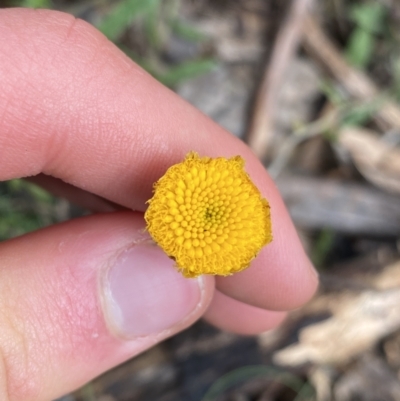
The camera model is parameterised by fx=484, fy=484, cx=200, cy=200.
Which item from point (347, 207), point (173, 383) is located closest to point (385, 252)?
point (347, 207)

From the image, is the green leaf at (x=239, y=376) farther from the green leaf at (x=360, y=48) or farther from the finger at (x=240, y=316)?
the green leaf at (x=360, y=48)

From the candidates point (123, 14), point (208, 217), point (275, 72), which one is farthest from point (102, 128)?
point (275, 72)

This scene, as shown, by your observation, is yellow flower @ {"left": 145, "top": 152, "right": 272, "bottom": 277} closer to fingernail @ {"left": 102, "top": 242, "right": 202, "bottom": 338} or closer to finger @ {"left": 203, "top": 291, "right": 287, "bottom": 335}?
fingernail @ {"left": 102, "top": 242, "right": 202, "bottom": 338}

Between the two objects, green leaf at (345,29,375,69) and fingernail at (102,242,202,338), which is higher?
green leaf at (345,29,375,69)

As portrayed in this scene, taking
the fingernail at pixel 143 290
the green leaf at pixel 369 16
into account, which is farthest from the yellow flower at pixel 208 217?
the green leaf at pixel 369 16

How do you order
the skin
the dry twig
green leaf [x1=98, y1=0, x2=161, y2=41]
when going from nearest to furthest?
the skin, green leaf [x1=98, y1=0, x2=161, y2=41], the dry twig

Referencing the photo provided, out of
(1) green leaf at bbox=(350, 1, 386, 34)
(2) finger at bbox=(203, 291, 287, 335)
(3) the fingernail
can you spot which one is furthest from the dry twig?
(3) the fingernail

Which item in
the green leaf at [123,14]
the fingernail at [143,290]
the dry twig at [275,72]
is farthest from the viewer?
the dry twig at [275,72]
